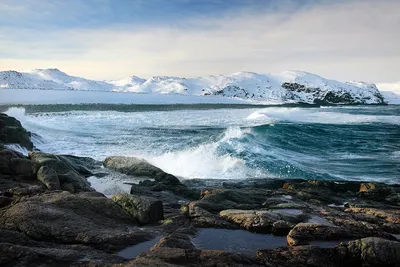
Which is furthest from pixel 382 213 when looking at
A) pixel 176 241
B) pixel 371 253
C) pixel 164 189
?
pixel 164 189

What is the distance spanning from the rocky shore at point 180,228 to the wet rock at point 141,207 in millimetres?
24

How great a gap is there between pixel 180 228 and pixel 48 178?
546 cm

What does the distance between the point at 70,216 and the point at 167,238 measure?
83.8 inches

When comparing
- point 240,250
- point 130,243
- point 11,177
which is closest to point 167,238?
point 130,243

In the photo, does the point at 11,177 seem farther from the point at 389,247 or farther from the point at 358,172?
the point at 358,172

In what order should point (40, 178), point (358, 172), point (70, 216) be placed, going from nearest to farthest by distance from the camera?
point (70, 216) → point (40, 178) → point (358, 172)

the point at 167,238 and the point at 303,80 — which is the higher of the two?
the point at 303,80

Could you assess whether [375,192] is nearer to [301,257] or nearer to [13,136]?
[301,257]

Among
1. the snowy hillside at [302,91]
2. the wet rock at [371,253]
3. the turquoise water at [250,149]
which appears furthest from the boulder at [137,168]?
the snowy hillside at [302,91]

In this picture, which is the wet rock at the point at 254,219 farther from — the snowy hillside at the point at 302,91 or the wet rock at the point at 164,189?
the snowy hillside at the point at 302,91

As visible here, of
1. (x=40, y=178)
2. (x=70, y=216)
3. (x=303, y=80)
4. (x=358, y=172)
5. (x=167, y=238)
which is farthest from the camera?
(x=303, y=80)

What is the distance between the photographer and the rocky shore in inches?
231

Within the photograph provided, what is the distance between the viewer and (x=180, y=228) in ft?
25.5

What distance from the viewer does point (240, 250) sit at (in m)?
6.81
